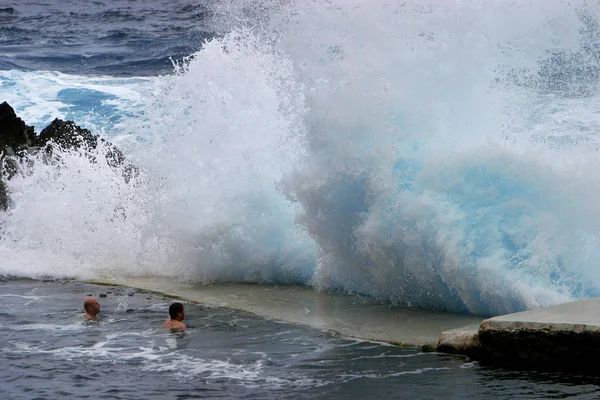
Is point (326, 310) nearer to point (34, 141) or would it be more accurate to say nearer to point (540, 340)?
point (540, 340)

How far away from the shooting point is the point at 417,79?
11.5 m

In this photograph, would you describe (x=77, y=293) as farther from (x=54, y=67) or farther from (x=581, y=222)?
(x=54, y=67)

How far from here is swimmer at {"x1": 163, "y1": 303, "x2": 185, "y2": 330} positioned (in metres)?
9.49

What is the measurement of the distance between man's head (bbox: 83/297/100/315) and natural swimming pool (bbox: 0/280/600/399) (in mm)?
139

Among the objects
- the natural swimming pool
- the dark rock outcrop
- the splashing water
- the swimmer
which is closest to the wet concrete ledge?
the natural swimming pool

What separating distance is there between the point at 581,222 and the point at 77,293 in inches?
240

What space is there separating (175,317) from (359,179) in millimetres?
2761

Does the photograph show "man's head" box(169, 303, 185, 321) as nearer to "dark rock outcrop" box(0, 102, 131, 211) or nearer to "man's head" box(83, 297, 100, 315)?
"man's head" box(83, 297, 100, 315)

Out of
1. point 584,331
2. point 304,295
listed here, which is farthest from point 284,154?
point 584,331

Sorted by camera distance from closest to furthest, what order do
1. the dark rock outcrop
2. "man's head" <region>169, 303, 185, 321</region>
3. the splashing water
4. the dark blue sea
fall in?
1. the dark blue sea
2. "man's head" <region>169, 303, 185, 321</region>
3. the splashing water
4. the dark rock outcrop

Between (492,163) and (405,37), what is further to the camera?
(405,37)

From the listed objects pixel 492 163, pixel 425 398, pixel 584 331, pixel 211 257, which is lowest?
pixel 425 398

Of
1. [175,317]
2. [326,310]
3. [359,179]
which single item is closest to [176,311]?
[175,317]

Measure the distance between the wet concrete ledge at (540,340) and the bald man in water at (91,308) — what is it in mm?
3797
